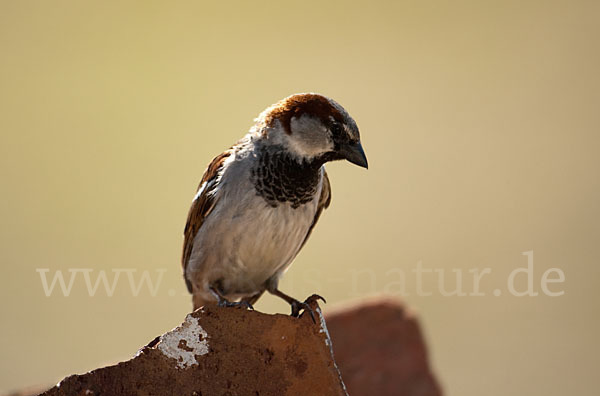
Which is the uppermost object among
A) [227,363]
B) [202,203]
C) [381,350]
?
[202,203]

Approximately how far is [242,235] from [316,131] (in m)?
0.49

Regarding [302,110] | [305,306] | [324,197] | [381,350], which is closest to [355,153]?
[302,110]

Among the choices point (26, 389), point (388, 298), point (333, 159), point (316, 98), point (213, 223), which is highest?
point (316, 98)

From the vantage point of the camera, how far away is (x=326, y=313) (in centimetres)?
412

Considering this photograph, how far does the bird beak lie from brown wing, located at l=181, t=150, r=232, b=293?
52 cm

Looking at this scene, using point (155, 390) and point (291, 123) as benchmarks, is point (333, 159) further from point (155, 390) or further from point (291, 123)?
point (155, 390)

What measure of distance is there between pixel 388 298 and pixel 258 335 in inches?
71.5

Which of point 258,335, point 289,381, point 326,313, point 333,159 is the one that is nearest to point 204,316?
point 258,335

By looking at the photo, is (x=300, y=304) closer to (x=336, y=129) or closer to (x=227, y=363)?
(x=227, y=363)

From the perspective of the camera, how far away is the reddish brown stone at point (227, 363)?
2.23 metres

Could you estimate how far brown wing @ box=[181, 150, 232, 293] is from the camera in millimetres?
3002

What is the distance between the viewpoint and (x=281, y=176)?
9.16 ft

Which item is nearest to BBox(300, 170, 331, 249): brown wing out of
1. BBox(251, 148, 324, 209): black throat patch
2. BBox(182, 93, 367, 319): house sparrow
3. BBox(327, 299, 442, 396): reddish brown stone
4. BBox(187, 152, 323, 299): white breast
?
BBox(182, 93, 367, 319): house sparrow

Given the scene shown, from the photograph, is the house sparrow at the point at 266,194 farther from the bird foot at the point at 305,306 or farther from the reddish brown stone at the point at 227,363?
the reddish brown stone at the point at 227,363
